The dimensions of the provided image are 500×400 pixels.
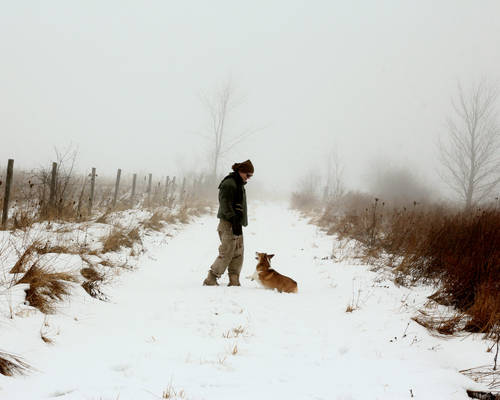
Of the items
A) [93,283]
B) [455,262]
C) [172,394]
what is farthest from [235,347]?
[455,262]

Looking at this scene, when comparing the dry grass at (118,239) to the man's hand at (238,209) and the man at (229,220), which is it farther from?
the man's hand at (238,209)

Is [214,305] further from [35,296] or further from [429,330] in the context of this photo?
[429,330]

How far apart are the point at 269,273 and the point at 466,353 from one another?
2891mm

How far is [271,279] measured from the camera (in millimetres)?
5023

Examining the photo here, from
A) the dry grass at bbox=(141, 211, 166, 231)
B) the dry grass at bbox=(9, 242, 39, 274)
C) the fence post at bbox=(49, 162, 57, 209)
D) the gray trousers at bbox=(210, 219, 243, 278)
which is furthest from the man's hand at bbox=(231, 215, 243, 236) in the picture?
the fence post at bbox=(49, 162, 57, 209)

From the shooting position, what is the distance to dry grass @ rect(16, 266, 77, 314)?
3.01m

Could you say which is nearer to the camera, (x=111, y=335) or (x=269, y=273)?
(x=111, y=335)

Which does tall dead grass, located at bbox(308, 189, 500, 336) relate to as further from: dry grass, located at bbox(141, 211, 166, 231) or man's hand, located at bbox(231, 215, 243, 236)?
A: dry grass, located at bbox(141, 211, 166, 231)

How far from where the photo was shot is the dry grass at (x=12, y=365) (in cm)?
198

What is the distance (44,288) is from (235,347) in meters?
2.24

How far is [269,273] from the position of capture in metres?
5.11

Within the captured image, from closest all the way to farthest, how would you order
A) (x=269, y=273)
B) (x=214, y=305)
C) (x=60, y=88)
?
(x=214, y=305) → (x=269, y=273) → (x=60, y=88)

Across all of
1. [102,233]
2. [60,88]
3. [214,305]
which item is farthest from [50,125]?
[214,305]

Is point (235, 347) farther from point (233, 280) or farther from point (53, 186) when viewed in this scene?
point (53, 186)
